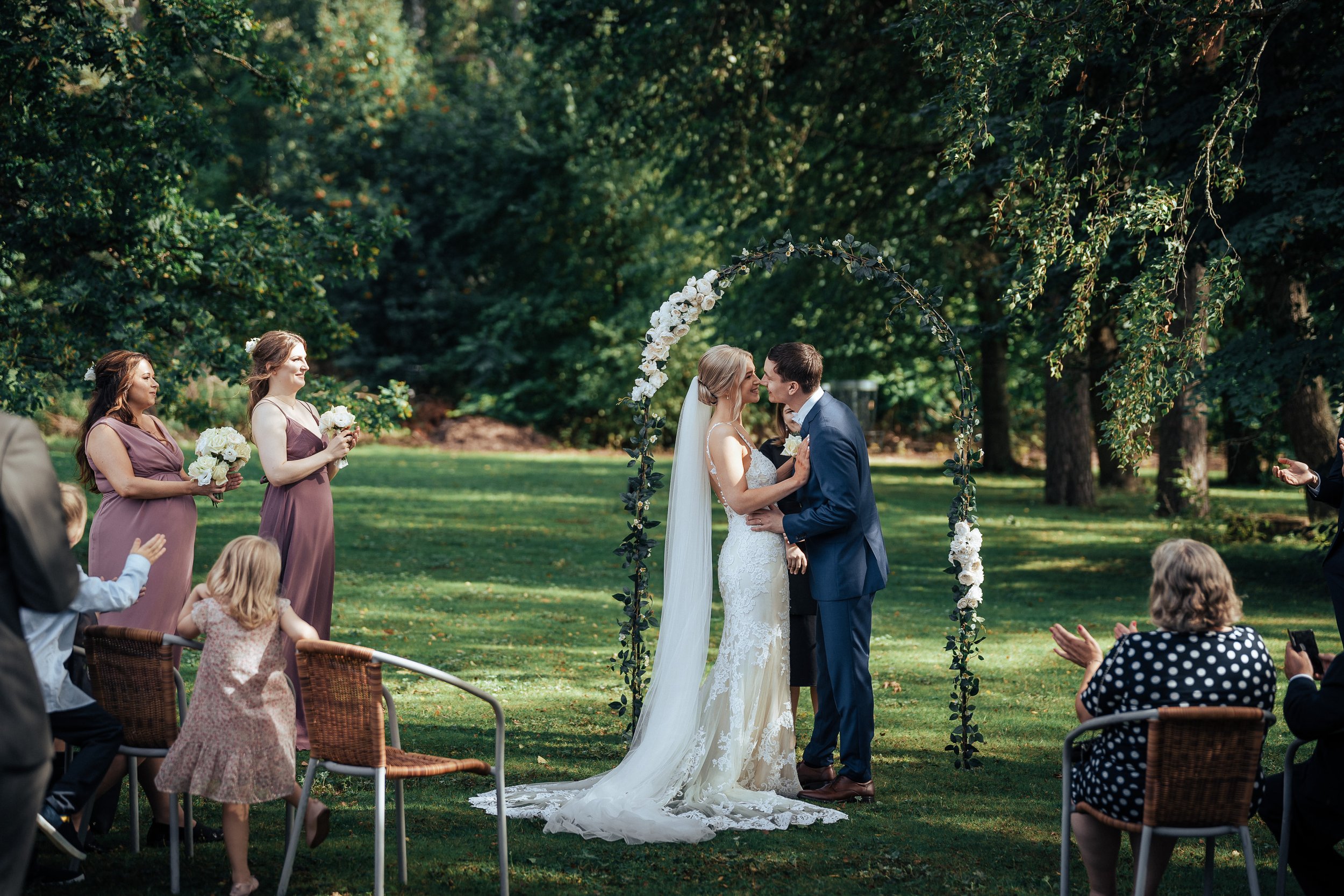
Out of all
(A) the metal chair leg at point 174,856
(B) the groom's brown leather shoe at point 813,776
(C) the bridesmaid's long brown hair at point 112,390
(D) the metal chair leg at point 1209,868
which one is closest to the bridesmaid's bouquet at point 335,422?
(C) the bridesmaid's long brown hair at point 112,390

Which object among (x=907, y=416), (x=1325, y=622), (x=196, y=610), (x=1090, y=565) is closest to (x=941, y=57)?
(x=196, y=610)

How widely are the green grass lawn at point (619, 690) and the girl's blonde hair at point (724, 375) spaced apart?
207 cm

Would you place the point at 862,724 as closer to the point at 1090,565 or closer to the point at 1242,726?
the point at 1242,726

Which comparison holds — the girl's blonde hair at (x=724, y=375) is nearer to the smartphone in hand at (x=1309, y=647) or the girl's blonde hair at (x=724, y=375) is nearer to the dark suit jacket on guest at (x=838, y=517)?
the dark suit jacket on guest at (x=838, y=517)

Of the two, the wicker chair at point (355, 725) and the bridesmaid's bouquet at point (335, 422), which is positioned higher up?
the bridesmaid's bouquet at point (335, 422)

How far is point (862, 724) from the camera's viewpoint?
19.3ft

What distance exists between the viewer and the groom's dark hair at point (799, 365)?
5.98 metres

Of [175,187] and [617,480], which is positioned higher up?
[175,187]

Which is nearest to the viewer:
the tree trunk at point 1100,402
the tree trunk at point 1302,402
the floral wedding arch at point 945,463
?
the floral wedding arch at point 945,463

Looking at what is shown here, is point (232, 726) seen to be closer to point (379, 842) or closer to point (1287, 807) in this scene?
point (379, 842)

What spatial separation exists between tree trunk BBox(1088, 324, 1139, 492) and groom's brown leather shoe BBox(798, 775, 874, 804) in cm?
900

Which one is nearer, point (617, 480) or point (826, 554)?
point (826, 554)

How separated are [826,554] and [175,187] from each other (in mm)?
Result: 7166

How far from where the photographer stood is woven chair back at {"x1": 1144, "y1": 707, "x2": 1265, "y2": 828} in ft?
12.5
